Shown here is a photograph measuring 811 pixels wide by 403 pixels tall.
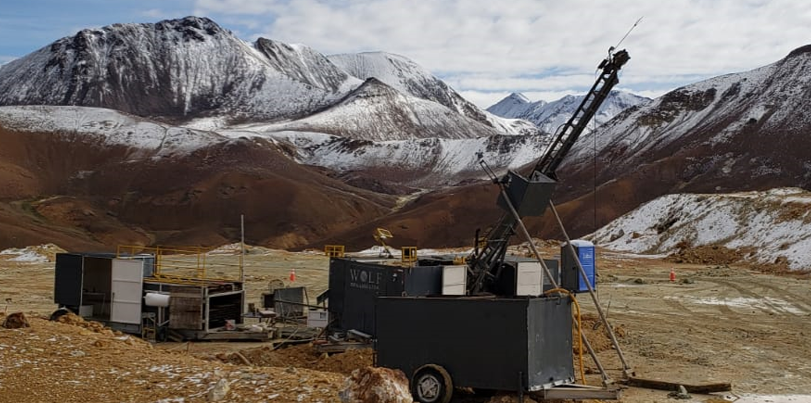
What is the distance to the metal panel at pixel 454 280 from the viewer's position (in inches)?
602

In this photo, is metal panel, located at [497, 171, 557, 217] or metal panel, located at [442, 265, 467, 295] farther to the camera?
metal panel, located at [442, 265, 467, 295]

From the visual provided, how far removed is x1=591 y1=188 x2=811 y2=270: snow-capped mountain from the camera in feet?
133

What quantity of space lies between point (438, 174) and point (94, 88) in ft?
352

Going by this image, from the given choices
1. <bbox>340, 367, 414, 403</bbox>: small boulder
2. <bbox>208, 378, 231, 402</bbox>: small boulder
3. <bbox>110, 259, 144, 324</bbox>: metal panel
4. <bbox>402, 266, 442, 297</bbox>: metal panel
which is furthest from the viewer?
<bbox>110, 259, 144, 324</bbox>: metal panel

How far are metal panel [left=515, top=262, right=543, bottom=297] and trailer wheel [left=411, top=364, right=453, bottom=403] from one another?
622 cm

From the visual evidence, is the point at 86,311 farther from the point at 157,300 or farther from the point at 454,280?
the point at 454,280

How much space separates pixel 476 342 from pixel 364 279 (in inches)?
259

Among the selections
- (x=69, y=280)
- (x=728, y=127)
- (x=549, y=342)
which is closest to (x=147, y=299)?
(x=69, y=280)

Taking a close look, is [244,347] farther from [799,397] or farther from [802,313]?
[802,313]

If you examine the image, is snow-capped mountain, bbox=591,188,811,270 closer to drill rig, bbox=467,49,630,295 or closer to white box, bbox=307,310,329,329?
drill rig, bbox=467,49,630,295

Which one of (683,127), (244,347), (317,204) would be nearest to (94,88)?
(317,204)

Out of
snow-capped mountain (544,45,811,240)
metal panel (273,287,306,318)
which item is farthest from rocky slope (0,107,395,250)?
metal panel (273,287,306,318)

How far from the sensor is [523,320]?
9.55 metres

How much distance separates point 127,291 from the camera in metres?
19.4
